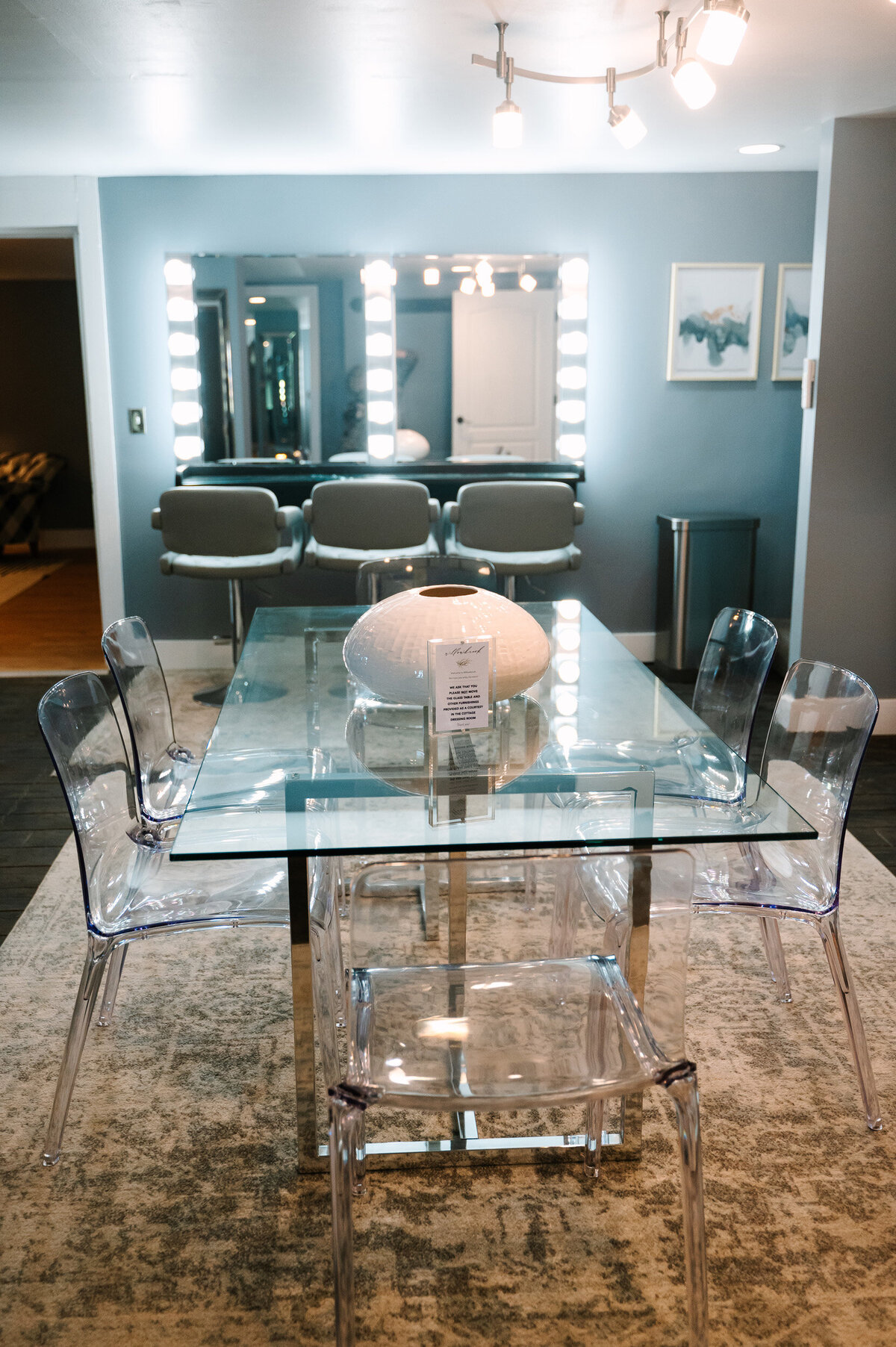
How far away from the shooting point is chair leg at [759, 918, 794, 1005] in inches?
91.7

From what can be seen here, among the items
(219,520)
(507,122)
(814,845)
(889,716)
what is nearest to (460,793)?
(814,845)

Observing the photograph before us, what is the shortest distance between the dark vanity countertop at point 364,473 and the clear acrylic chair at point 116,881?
297cm

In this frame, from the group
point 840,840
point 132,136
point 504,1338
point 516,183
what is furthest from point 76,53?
point 504,1338

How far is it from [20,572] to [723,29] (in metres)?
6.89

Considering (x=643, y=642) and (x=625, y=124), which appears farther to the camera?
(x=643, y=642)

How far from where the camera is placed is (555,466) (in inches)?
195

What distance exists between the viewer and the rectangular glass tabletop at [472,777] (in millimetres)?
1540

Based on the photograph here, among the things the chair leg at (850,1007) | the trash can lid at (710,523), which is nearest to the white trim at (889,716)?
the trash can lid at (710,523)

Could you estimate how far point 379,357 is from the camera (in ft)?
16.5

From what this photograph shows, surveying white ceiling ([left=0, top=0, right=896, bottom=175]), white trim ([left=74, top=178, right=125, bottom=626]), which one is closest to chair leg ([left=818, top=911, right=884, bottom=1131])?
white ceiling ([left=0, top=0, right=896, bottom=175])

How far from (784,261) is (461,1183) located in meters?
4.42

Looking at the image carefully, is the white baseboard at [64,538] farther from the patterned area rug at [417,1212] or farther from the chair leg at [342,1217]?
the chair leg at [342,1217]

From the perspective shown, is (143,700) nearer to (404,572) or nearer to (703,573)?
(404,572)

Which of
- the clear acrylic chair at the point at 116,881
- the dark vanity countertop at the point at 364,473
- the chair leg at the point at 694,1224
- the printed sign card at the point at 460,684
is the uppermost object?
the dark vanity countertop at the point at 364,473
